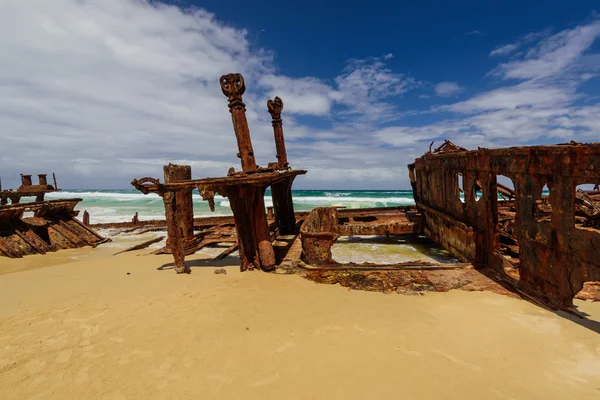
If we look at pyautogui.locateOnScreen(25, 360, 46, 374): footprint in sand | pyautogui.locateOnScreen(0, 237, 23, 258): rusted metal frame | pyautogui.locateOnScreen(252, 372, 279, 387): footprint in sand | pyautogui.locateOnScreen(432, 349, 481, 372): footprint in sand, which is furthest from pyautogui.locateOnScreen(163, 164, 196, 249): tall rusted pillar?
pyautogui.locateOnScreen(432, 349, 481, 372): footprint in sand


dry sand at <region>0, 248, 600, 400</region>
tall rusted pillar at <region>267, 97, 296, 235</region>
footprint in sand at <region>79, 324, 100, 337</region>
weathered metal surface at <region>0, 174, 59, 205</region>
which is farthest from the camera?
weathered metal surface at <region>0, 174, 59, 205</region>

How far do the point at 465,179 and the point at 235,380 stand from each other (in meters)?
6.54

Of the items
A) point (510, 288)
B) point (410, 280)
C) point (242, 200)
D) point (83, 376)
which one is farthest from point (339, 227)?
point (83, 376)

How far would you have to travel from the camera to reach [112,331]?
4.16 meters

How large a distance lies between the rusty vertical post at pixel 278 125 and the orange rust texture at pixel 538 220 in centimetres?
553

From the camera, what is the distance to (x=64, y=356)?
Answer: 3.56 meters

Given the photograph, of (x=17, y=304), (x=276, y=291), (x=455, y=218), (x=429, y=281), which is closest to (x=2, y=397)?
(x=17, y=304)

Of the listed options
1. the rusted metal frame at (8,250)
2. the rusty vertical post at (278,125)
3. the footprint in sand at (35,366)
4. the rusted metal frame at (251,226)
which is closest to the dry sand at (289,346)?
the footprint in sand at (35,366)

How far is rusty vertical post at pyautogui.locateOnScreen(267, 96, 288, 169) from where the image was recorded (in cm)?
1054

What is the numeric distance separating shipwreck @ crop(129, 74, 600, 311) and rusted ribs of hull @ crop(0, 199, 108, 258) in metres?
5.09

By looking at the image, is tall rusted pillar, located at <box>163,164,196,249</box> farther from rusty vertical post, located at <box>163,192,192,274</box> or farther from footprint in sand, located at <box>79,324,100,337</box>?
footprint in sand, located at <box>79,324,100,337</box>

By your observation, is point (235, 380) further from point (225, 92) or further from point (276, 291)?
point (225, 92)

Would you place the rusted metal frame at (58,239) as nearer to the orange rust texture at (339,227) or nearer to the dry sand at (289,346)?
the dry sand at (289,346)

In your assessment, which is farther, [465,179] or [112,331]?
[465,179]
